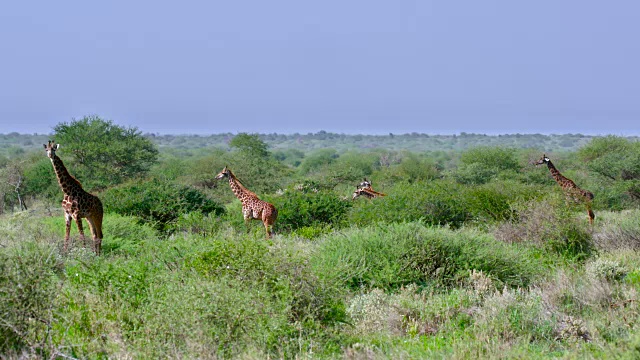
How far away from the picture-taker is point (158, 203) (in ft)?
56.9

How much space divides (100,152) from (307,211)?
52.0 ft

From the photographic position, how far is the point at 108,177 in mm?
29031

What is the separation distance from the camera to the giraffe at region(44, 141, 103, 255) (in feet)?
39.5

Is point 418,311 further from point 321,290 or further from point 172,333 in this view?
point 172,333

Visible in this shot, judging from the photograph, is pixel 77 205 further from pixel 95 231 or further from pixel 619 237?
pixel 619 237

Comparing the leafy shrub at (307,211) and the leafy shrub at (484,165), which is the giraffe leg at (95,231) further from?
the leafy shrub at (484,165)

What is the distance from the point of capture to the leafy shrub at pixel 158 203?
55.9ft

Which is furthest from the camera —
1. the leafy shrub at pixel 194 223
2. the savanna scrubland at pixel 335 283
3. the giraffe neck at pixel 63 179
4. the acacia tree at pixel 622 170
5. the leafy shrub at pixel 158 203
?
the acacia tree at pixel 622 170

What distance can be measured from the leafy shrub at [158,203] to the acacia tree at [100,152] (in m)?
10.7

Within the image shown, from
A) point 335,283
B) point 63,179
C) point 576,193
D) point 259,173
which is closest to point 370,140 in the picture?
point 259,173

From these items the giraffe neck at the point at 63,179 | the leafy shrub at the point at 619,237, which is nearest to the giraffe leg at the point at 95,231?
the giraffe neck at the point at 63,179

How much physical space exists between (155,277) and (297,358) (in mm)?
2532

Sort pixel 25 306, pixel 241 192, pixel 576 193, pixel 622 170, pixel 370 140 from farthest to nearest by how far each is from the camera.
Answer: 1. pixel 370 140
2. pixel 622 170
3. pixel 576 193
4. pixel 241 192
5. pixel 25 306

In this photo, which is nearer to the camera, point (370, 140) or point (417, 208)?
point (417, 208)
